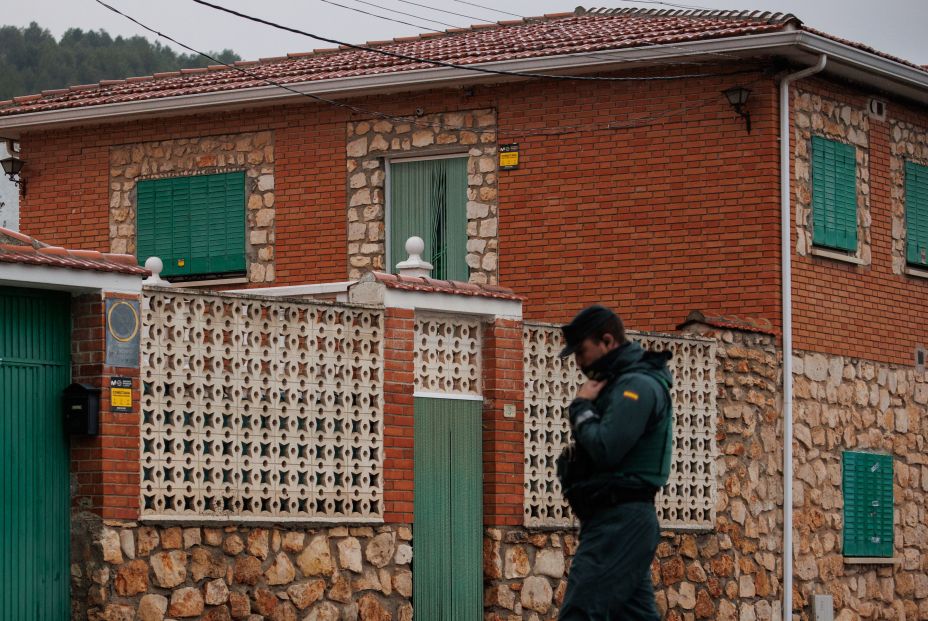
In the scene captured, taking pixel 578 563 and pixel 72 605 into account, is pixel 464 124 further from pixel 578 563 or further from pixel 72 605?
pixel 578 563

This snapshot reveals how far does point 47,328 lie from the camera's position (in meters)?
11.6

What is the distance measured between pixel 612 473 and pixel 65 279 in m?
4.26

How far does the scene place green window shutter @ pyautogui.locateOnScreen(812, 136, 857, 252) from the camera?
18641mm

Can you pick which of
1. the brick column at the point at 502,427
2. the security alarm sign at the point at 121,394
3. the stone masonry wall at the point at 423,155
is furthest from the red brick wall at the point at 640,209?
the security alarm sign at the point at 121,394

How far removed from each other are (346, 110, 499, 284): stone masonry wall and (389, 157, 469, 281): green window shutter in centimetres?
12

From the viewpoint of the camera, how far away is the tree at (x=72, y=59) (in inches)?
2539

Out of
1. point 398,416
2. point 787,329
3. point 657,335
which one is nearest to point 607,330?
point 398,416

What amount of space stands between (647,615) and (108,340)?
4312 mm

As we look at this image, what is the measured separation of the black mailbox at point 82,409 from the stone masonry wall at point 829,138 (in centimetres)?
877

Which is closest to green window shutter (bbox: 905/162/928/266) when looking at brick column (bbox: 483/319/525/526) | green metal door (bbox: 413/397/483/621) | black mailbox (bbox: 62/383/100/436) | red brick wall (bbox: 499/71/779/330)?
red brick wall (bbox: 499/71/779/330)

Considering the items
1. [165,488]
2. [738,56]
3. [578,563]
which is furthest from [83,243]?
[578,563]

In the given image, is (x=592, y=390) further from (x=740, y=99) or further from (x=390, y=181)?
(x=390, y=181)

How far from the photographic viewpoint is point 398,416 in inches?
538

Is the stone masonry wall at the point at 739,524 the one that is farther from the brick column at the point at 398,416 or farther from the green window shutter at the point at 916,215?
the green window shutter at the point at 916,215
